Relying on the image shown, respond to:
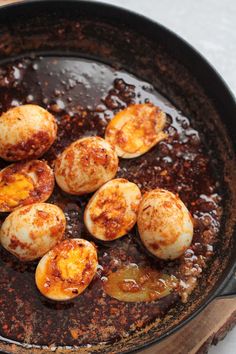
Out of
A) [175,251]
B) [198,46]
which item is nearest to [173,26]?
[198,46]

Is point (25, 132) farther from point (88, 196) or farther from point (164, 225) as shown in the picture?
point (164, 225)

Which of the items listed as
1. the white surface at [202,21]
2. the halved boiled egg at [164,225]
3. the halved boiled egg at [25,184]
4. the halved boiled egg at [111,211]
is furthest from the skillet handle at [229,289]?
the white surface at [202,21]

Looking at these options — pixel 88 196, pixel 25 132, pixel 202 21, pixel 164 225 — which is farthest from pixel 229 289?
pixel 202 21

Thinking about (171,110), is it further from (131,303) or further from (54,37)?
(131,303)

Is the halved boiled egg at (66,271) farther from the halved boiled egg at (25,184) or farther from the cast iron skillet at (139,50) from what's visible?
the cast iron skillet at (139,50)

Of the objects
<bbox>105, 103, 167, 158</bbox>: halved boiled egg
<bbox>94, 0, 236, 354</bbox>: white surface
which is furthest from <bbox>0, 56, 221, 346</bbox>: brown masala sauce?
<bbox>94, 0, 236, 354</bbox>: white surface
